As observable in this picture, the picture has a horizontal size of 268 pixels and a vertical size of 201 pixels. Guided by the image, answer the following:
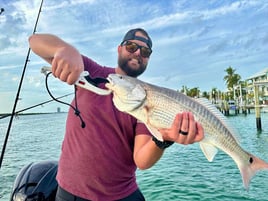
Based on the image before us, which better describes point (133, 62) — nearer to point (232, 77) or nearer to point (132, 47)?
point (132, 47)

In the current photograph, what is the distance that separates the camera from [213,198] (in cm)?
A: 801

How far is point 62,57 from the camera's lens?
5.75 feet

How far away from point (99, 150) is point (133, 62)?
32.0 inches

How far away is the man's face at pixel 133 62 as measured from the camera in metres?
2.51

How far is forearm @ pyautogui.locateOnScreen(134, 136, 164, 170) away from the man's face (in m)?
0.61

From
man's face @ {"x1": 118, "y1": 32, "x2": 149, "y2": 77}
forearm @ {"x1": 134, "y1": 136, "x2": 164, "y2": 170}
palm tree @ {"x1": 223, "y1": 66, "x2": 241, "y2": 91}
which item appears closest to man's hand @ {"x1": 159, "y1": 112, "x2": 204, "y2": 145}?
forearm @ {"x1": 134, "y1": 136, "x2": 164, "y2": 170}

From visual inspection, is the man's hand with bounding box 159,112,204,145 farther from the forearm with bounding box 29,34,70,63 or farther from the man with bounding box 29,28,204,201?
the forearm with bounding box 29,34,70,63

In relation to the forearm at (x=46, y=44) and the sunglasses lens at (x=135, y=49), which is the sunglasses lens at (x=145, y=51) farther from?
the forearm at (x=46, y=44)

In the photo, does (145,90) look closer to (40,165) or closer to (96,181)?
(96,181)

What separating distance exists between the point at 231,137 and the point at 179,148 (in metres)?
15.3

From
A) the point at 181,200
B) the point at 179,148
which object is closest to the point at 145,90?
the point at 181,200

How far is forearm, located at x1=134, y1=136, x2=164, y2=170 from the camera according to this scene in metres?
2.10

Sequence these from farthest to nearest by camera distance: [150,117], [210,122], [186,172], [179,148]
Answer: [179,148] → [186,172] → [210,122] → [150,117]

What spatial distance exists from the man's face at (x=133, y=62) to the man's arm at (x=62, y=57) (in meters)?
0.64
